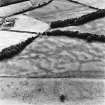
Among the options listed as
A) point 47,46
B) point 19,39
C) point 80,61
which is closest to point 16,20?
point 19,39

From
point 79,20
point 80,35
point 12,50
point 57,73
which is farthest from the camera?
point 79,20

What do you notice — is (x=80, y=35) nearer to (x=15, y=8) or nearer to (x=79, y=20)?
(x=79, y=20)

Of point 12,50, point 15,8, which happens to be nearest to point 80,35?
point 12,50

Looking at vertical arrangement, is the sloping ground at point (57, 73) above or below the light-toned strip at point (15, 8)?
above

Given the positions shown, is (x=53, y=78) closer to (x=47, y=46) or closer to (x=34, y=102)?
(x=34, y=102)

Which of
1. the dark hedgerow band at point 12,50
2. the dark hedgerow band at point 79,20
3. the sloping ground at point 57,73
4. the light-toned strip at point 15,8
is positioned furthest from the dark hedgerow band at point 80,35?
the light-toned strip at point 15,8

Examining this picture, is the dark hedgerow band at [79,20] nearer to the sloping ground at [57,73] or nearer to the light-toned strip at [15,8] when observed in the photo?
the sloping ground at [57,73]
